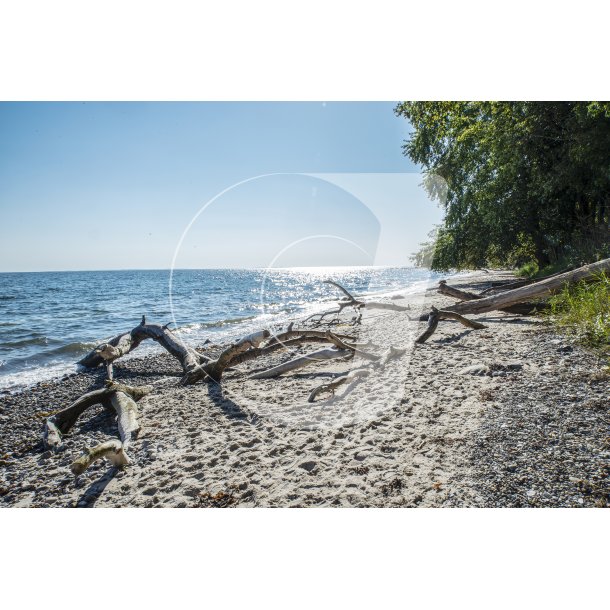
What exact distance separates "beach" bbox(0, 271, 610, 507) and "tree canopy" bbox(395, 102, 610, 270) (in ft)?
11.5

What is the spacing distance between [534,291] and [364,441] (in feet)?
15.4

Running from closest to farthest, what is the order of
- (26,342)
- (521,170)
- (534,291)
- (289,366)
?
(289,366) < (534,291) < (26,342) < (521,170)

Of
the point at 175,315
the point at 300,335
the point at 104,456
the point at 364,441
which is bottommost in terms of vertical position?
the point at 104,456

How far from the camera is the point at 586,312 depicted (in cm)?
483

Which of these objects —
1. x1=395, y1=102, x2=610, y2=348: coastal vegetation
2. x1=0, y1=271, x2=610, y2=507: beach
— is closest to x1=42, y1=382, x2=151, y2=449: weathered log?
x1=0, y1=271, x2=610, y2=507: beach

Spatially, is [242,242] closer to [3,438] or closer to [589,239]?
[3,438]

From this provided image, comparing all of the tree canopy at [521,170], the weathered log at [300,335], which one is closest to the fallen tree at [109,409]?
the weathered log at [300,335]

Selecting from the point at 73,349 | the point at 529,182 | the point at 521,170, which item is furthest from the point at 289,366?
the point at 529,182

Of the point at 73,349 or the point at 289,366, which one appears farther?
the point at 73,349

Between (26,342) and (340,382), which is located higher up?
(340,382)

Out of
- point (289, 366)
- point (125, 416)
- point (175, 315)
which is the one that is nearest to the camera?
point (125, 416)

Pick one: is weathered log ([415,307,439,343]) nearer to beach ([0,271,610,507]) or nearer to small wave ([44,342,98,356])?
beach ([0,271,610,507])

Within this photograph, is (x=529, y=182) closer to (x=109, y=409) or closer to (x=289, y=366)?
(x=289, y=366)
